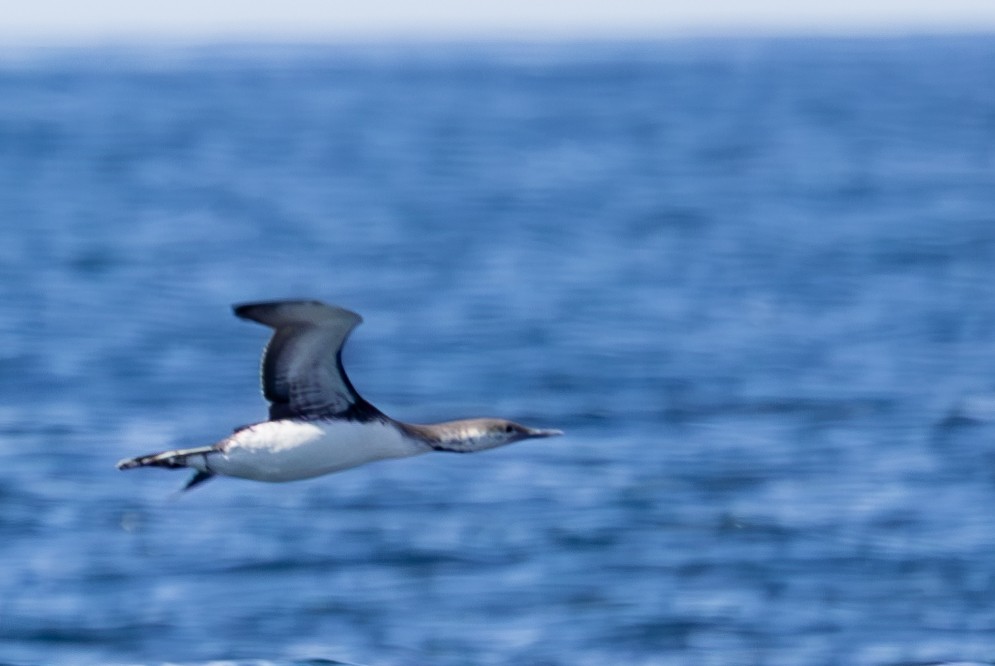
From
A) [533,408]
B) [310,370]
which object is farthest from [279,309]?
[533,408]

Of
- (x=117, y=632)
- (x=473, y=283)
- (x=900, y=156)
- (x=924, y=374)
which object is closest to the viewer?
(x=117, y=632)

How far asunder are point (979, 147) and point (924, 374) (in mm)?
32100

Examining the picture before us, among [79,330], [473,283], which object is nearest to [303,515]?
[79,330]

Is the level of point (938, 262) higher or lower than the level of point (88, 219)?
lower

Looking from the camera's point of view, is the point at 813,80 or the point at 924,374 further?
the point at 813,80

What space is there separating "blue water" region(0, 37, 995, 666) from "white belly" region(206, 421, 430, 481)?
2704 millimetres

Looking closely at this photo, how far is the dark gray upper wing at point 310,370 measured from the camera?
31.3ft

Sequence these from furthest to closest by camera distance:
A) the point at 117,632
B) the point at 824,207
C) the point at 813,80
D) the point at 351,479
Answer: the point at 813,80 → the point at 824,207 → the point at 351,479 → the point at 117,632

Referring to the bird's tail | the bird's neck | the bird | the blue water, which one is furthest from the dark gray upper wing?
the blue water

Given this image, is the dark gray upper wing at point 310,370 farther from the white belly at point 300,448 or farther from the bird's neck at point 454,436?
the bird's neck at point 454,436

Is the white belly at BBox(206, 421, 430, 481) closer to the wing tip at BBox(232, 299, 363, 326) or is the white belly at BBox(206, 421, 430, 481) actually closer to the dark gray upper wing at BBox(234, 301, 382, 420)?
the dark gray upper wing at BBox(234, 301, 382, 420)

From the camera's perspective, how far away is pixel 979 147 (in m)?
52.3

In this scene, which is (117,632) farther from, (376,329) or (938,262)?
(938,262)

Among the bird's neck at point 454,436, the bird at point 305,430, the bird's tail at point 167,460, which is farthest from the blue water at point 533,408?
the bird's tail at point 167,460
